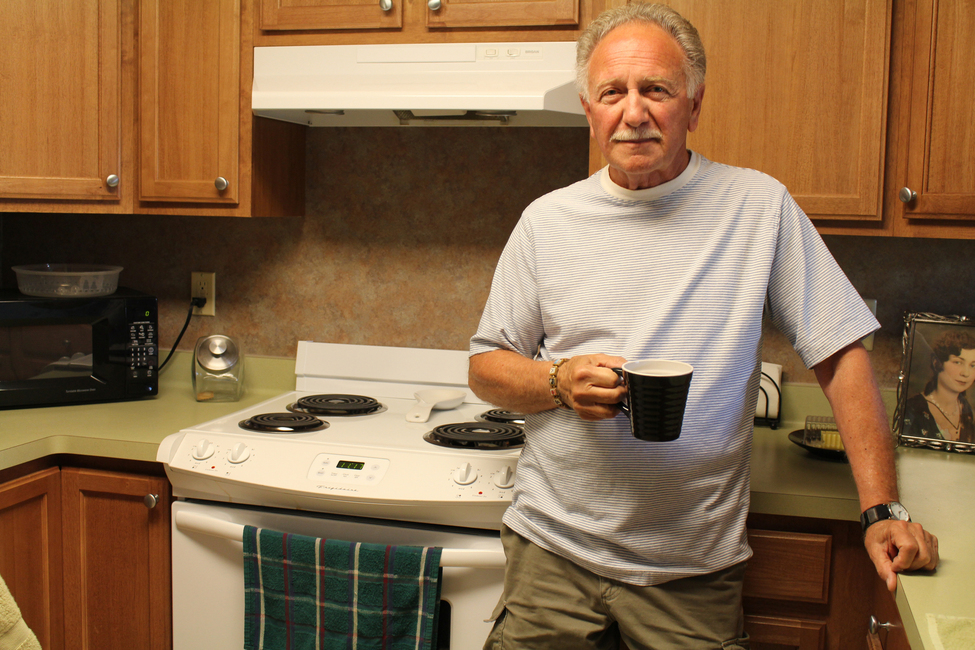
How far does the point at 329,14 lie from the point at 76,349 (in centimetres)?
103

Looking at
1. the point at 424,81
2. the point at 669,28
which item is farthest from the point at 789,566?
the point at 424,81

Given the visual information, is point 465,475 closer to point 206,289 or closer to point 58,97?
point 206,289

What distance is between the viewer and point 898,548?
103 centimetres

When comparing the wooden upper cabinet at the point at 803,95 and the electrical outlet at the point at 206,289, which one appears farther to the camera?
the electrical outlet at the point at 206,289

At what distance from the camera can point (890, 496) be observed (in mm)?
1095

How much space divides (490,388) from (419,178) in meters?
1.02

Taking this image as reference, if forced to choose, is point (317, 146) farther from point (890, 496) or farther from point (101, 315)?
point (890, 496)

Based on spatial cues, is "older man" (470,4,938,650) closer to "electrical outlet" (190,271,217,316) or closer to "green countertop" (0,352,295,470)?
"green countertop" (0,352,295,470)

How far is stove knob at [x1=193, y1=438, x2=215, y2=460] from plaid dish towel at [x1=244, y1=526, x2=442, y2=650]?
18cm

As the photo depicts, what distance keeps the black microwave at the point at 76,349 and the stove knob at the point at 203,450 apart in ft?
1.69

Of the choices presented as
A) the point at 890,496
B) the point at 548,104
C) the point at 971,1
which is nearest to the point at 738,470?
the point at 890,496

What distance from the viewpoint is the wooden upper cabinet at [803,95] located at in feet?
5.19

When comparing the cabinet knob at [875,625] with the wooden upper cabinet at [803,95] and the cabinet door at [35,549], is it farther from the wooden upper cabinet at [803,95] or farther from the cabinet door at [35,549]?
the cabinet door at [35,549]

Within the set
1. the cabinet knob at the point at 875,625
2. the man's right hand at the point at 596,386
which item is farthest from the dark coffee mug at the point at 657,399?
the cabinet knob at the point at 875,625
